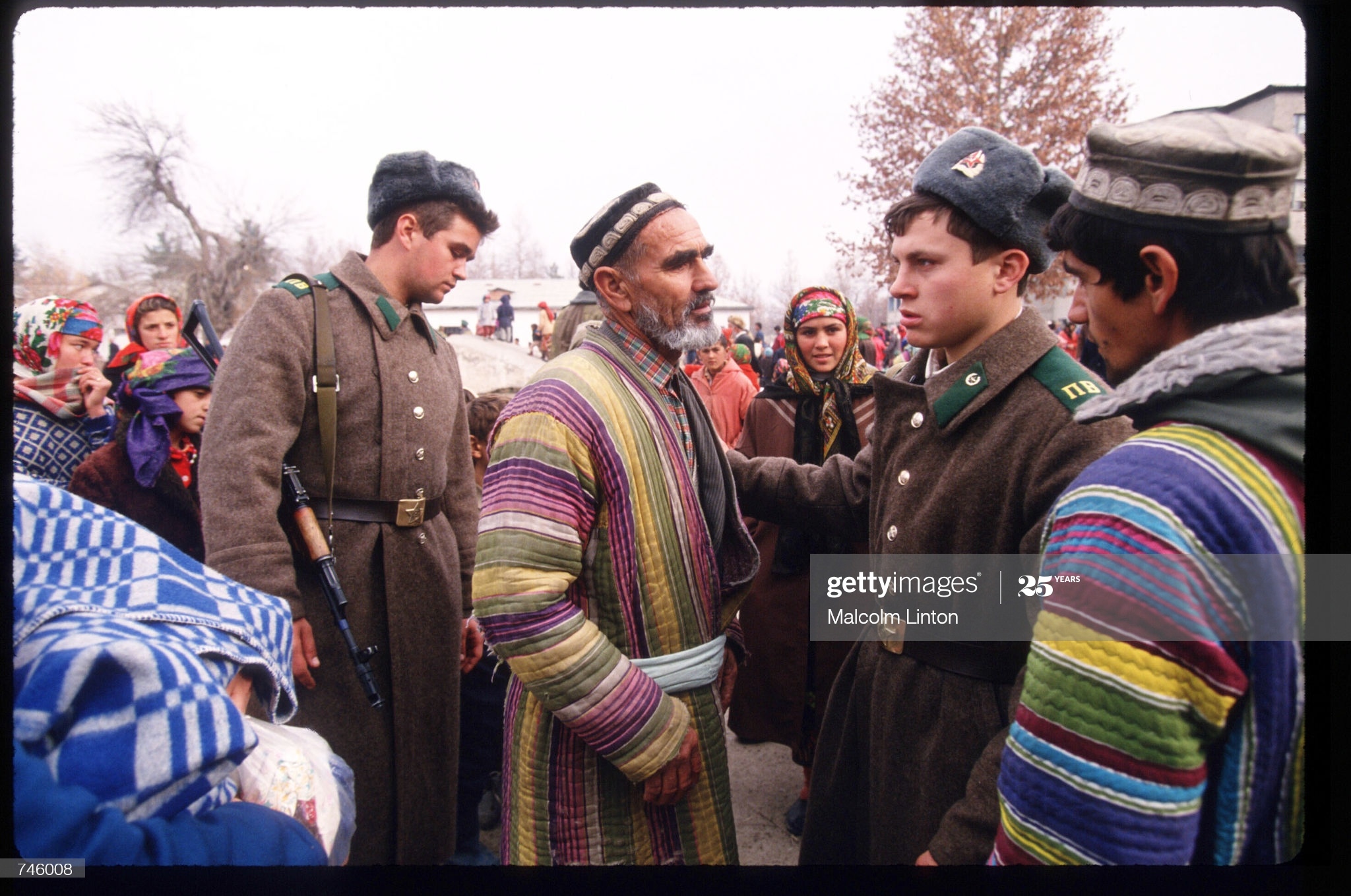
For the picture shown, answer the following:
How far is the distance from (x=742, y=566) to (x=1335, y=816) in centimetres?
117

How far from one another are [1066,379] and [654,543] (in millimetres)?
916

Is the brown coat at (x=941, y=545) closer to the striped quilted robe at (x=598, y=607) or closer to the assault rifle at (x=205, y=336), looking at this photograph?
the striped quilted robe at (x=598, y=607)

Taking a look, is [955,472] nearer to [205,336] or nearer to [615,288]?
[615,288]

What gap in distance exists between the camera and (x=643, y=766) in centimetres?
151

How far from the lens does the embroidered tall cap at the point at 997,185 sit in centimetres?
156

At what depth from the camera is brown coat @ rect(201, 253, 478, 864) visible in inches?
78.2

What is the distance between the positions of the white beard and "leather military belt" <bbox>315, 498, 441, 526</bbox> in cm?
102

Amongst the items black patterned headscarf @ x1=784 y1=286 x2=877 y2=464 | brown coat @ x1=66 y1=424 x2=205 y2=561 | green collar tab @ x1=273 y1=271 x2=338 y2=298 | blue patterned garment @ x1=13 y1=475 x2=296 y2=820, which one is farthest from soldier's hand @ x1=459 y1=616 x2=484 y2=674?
blue patterned garment @ x1=13 y1=475 x2=296 y2=820

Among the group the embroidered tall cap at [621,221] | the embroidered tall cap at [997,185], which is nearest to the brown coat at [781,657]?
the embroidered tall cap at [621,221]

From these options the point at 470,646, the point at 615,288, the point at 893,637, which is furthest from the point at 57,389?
the point at 893,637

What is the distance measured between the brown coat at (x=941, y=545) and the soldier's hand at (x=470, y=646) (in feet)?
4.74

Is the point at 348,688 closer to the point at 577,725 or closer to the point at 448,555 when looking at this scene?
the point at 448,555

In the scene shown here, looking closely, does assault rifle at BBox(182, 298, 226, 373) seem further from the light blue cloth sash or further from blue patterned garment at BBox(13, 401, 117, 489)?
the light blue cloth sash

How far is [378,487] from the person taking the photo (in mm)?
2262
